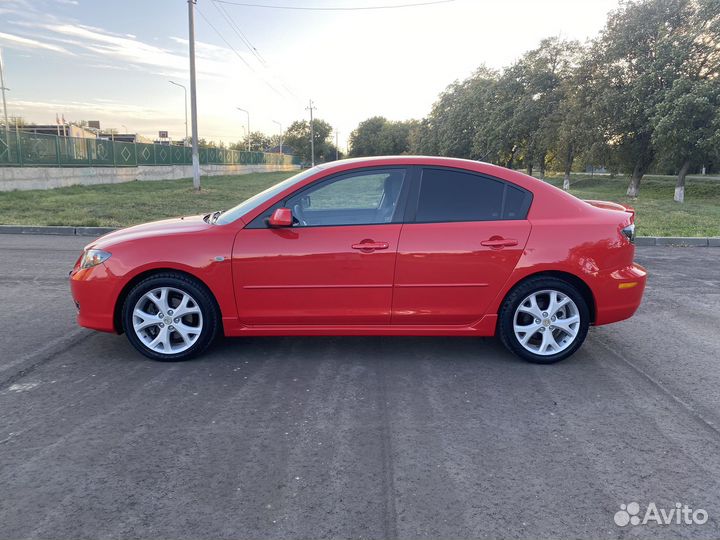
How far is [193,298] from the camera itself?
13.5ft

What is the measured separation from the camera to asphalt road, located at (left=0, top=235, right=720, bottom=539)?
2344 mm

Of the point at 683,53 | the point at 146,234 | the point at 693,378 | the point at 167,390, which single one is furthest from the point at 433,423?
the point at 683,53

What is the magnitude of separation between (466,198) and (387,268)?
863mm

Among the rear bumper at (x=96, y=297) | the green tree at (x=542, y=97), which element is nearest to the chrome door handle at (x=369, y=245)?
the rear bumper at (x=96, y=297)

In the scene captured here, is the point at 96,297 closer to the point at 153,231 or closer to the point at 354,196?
the point at 153,231

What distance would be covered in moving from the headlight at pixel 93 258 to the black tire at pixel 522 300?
317cm

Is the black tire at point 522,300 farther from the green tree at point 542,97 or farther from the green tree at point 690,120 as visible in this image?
the green tree at point 542,97

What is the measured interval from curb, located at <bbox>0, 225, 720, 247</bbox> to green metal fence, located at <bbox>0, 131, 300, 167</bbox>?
11501 millimetres

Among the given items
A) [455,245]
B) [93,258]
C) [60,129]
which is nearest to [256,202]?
[93,258]

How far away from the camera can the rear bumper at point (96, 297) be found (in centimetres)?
412

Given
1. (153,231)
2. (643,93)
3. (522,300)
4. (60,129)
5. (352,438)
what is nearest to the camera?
(352,438)

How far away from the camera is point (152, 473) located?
2654 mm

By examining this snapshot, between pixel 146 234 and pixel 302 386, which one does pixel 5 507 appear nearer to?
pixel 302 386

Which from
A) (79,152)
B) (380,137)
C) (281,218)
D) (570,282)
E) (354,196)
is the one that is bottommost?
(570,282)
